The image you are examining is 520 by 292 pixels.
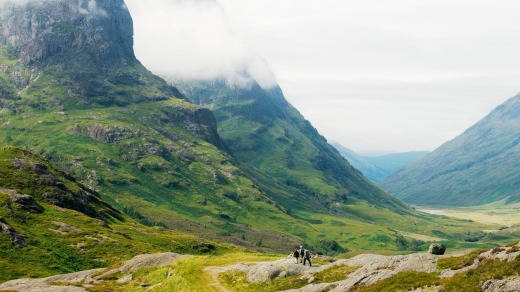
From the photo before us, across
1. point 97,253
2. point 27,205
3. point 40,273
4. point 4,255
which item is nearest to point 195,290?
point 40,273

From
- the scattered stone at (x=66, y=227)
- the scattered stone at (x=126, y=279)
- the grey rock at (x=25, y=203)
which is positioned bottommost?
the scattered stone at (x=66, y=227)

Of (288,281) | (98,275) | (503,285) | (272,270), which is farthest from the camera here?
(98,275)

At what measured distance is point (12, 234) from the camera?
16012cm

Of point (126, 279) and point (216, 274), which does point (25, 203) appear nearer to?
point (126, 279)

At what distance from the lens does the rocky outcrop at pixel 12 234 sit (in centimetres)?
15736

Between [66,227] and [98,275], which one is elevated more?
[98,275]

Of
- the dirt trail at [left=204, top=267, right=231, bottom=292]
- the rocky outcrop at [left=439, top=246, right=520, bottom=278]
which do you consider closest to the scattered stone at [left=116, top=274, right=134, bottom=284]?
the dirt trail at [left=204, top=267, right=231, bottom=292]

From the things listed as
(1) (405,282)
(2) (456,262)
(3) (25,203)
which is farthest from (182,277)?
(3) (25,203)

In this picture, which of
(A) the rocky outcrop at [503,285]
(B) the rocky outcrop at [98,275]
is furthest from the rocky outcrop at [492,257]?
(B) the rocky outcrop at [98,275]

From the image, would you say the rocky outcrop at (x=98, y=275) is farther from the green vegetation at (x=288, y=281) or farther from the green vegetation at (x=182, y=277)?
the green vegetation at (x=288, y=281)

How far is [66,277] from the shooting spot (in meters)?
109

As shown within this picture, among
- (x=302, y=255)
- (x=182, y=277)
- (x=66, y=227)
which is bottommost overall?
(x=66, y=227)

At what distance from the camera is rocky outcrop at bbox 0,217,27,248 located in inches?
6195

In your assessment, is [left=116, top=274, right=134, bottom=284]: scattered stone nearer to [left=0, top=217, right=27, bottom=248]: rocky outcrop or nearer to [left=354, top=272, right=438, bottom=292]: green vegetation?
[left=354, top=272, right=438, bottom=292]: green vegetation
